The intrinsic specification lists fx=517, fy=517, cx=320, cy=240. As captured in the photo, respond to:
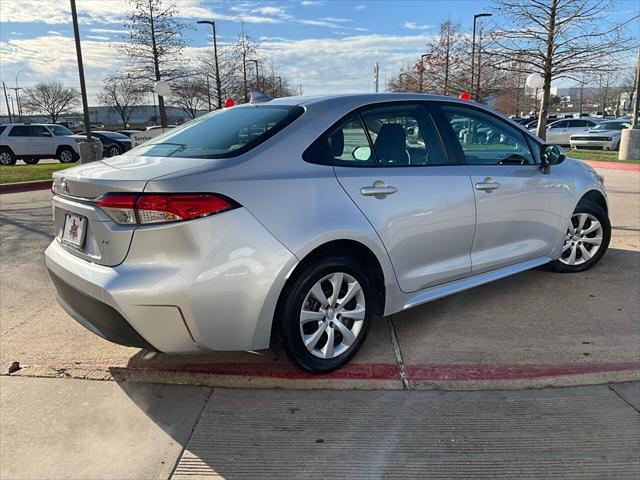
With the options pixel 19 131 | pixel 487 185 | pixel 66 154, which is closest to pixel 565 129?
pixel 66 154

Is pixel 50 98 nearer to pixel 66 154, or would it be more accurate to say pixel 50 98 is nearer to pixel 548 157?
pixel 66 154

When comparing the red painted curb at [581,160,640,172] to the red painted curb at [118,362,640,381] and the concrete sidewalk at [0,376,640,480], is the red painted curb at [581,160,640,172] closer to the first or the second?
the red painted curb at [118,362,640,381]

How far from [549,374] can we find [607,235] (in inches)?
95.2

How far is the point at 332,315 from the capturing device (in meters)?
3.09

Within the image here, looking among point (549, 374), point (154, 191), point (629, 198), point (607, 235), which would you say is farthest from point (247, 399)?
point (629, 198)

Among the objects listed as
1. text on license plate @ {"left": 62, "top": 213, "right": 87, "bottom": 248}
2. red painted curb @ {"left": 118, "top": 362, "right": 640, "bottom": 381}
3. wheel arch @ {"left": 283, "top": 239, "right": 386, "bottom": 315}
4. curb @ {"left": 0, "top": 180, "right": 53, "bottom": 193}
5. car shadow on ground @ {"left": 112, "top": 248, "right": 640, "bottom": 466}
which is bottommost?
curb @ {"left": 0, "top": 180, "right": 53, "bottom": 193}

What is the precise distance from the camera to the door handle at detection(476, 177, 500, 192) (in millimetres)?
3725

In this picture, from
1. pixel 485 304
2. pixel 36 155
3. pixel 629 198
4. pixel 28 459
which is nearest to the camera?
pixel 28 459

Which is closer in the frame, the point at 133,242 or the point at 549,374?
the point at 133,242

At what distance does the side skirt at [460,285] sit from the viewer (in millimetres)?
3521

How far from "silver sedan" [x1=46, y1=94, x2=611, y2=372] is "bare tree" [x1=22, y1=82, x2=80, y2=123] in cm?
9253

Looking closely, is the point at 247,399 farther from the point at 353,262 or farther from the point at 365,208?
the point at 365,208

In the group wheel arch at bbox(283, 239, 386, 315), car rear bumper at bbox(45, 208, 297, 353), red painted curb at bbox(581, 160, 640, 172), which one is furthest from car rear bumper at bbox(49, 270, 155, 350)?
red painted curb at bbox(581, 160, 640, 172)

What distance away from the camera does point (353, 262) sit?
311cm
